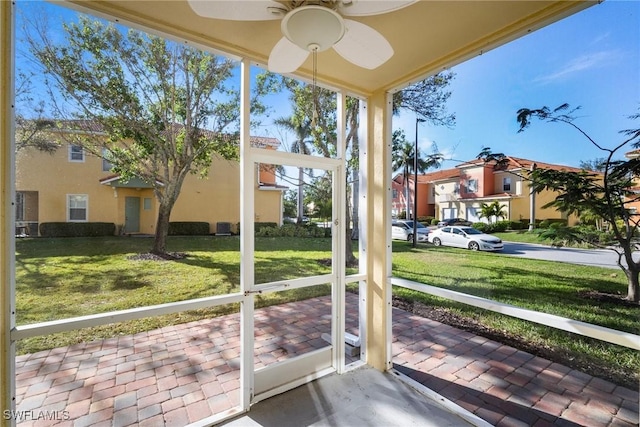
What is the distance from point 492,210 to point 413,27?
1360mm

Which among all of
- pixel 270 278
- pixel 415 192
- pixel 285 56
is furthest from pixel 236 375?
pixel 285 56

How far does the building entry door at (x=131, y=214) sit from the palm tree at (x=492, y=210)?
2.69m

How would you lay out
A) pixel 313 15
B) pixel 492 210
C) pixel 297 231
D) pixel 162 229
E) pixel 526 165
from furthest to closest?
pixel 297 231 < pixel 162 229 < pixel 492 210 < pixel 526 165 < pixel 313 15

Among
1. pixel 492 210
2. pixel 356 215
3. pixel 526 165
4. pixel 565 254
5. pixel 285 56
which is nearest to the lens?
pixel 285 56

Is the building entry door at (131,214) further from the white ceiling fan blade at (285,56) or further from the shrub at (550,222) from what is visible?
the shrub at (550,222)

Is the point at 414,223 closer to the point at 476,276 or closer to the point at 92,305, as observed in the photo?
the point at 476,276

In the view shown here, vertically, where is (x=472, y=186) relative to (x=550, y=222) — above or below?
above

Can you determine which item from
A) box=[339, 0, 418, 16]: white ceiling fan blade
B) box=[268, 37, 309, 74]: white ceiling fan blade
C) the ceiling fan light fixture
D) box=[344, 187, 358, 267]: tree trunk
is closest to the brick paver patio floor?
box=[344, 187, 358, 267]: tree trunk

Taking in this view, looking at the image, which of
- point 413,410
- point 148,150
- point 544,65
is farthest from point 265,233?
point 544,65

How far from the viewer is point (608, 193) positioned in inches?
65.1

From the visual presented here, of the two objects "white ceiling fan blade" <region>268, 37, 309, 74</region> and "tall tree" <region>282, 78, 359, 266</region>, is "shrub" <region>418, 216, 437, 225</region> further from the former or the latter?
"white ceiling fan blade" <region>268, 37, 309, 74</region>

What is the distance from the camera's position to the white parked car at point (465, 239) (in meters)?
2.22

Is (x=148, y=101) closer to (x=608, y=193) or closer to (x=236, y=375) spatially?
(x=236, y=375)

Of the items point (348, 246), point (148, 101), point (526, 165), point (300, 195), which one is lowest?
point (348, 246)
